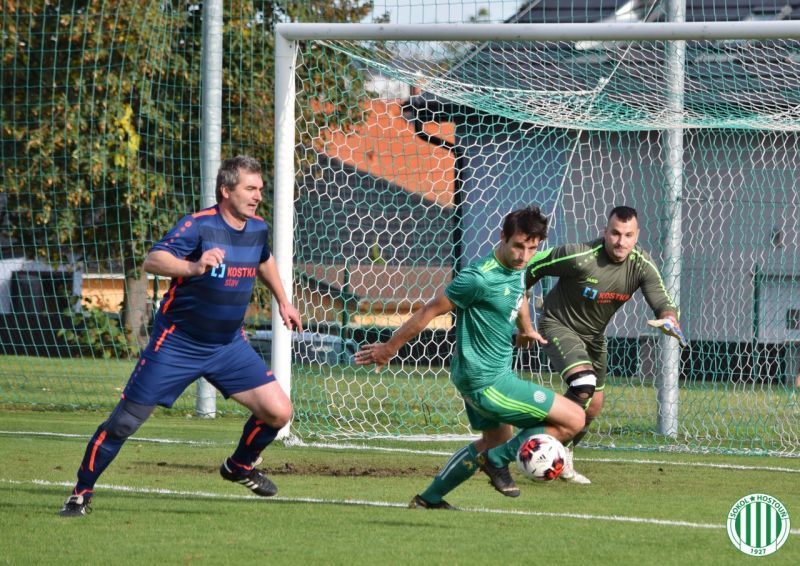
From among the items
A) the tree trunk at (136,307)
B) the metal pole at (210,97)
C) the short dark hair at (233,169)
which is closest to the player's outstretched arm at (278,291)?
the short dark hair at (233,169)

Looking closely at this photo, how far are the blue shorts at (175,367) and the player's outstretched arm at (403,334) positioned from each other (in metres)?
0.91

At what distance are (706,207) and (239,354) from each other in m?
13.7

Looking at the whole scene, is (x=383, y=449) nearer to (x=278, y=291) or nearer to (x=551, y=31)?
(x=278, y=291)

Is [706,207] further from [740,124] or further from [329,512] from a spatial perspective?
[329,512]

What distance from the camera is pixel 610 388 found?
14844 millimetres

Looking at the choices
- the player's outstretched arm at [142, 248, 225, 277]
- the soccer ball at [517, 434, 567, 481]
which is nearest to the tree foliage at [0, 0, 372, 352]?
the player's outstretched arm at [142, 248, 225, 277]

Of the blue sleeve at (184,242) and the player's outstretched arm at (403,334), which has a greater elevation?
the blue sleeve at (184,242)

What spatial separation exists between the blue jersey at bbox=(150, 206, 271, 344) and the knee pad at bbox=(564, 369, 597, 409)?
2.60m

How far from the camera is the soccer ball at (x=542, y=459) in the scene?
6203mm

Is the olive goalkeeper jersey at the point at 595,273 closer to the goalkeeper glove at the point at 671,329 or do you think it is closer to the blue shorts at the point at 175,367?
the goalkeeper glove at the point at 671,329

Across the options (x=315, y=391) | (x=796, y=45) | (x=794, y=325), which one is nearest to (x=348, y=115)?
(x=315, y=391)

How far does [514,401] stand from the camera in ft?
21.4

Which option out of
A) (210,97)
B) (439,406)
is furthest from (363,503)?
(439,406)

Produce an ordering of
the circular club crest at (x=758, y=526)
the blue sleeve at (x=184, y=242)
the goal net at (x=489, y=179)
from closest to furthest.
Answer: the circular club crest at (x=758, y=526) → the blue sleeve at (x=184, y=242) → the goal net at (x=489, y=179)
